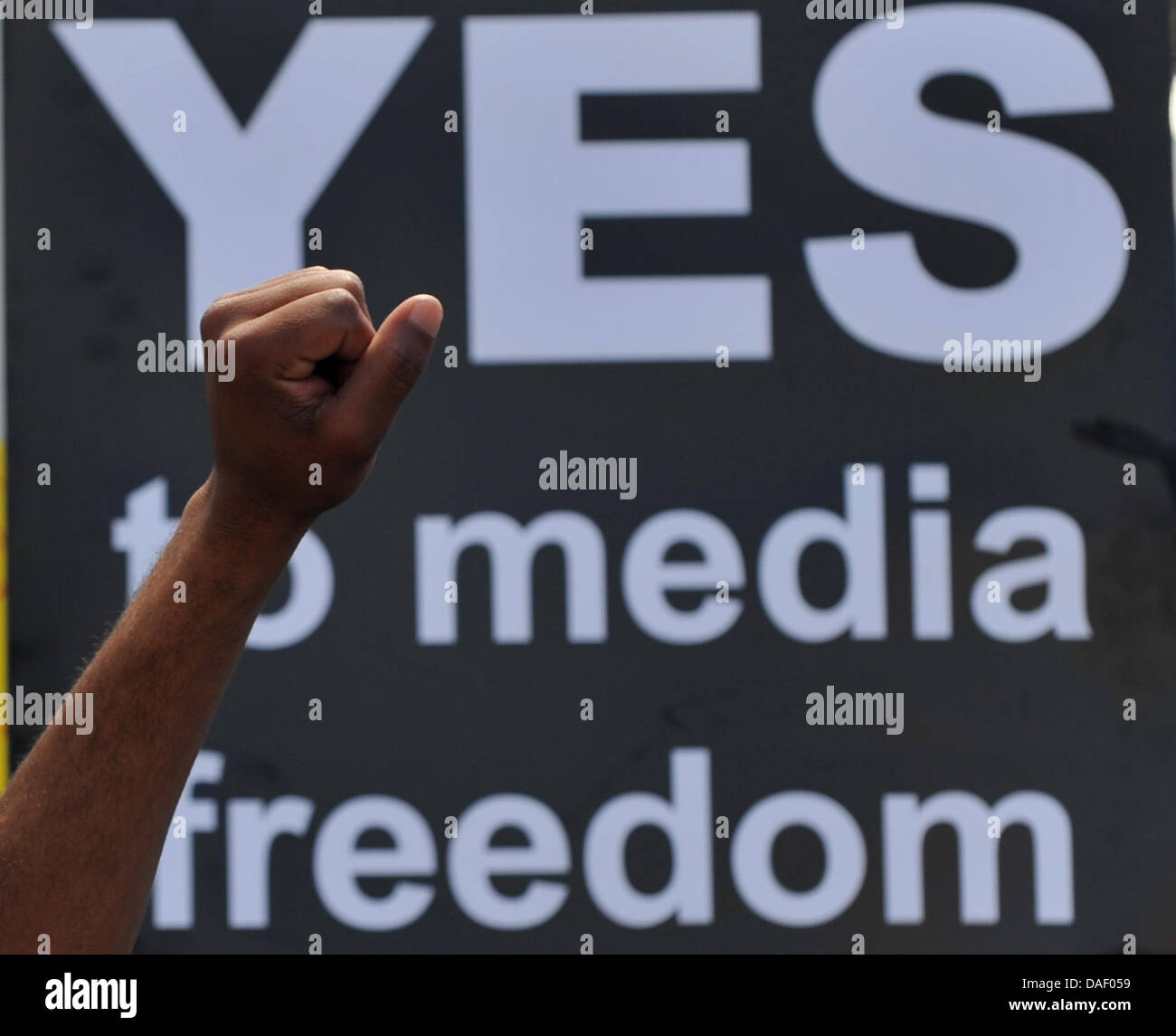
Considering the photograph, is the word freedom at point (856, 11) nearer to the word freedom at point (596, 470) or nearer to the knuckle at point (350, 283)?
the word freedom at point (596, 470)

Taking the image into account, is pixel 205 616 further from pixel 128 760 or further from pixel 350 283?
pixel 350 283

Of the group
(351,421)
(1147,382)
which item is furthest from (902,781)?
(351,421)

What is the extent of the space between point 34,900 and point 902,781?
1.65m

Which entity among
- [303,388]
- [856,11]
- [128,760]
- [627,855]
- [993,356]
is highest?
[856,11]

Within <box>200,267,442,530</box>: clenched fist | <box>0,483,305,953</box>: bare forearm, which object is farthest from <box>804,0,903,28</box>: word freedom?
<box>0,483,305,953</box>: bare forearm

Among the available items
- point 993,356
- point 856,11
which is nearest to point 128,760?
point 993,356

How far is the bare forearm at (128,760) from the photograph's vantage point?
2.59 ft

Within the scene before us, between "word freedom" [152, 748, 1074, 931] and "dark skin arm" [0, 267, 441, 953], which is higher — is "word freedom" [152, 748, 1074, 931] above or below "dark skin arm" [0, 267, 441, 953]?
below

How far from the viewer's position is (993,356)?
7.19ft

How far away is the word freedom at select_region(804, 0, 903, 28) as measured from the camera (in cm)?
221

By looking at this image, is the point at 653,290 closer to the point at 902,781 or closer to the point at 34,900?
the point at 902,781

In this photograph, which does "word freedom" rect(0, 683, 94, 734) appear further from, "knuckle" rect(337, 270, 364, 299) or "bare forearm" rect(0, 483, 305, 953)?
"knuckle" rect(337, 270, 364, 299)

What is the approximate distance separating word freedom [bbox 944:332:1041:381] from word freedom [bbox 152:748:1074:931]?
2.44ft

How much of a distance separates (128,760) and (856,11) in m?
1.94
